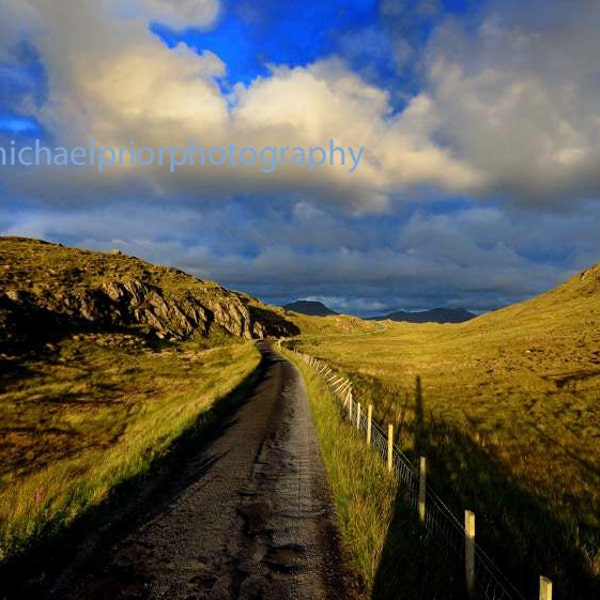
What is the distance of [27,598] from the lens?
5527 millimetres

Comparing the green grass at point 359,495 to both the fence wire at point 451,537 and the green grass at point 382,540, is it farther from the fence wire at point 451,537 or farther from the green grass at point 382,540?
the fence wire at point 451,537

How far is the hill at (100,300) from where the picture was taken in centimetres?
6144

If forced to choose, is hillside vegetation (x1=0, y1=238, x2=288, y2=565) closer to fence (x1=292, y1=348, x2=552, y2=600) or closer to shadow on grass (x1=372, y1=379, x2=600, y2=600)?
shadow on grass (x1=372, y1=379, x2=600, y2=600)

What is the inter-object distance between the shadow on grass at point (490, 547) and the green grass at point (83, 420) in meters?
6.07

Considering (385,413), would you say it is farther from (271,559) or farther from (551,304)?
(551,304)

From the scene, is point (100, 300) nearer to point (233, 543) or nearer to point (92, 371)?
point (92, 371)

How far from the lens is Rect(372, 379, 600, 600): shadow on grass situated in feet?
18.9

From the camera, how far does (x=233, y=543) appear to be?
7.20 meters

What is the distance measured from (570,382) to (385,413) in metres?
19.9

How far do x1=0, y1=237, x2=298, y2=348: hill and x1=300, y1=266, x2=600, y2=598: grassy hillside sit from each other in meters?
52.0

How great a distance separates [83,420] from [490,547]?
23440 mm

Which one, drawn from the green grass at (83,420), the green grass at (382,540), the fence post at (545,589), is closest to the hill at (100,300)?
the green grass at (83,420)

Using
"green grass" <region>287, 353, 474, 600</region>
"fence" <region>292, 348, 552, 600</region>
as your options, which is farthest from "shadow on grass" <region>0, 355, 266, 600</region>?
"fence" <region>292, 348, 552, 600</region>

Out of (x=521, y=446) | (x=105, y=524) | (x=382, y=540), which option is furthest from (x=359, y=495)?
(x=521, y=446)
